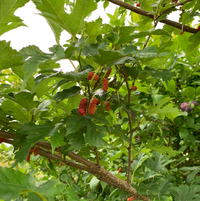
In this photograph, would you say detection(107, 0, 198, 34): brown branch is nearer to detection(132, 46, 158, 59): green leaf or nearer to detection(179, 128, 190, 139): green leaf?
detection(132, 46, 158, 59): green leaf

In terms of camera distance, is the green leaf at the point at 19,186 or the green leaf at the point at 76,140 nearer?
the green leaf at the point at 19,186

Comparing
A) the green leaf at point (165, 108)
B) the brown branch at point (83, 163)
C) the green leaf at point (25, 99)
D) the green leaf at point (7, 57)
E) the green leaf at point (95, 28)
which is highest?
the green leaf at point (95, 28)

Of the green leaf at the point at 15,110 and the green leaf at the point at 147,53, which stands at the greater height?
the green leaf at the point at 147,53

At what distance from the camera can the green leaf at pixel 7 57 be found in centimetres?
38

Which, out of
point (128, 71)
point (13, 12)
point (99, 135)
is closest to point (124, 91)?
point (128, 71)

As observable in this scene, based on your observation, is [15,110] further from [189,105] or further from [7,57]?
[189,105]

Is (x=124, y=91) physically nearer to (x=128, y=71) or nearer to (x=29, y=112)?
(x=128, y=71)

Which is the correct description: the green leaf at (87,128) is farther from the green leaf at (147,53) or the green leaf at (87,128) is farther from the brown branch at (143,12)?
the brown branch at (143,12)

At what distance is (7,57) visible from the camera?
0.39 metres

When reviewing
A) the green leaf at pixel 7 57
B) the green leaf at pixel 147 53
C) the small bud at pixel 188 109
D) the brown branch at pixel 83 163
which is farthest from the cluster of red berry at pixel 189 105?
the green leaf at pixel 7 57

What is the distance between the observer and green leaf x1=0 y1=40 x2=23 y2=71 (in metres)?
0.38

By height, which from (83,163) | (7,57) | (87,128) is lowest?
(83,163)

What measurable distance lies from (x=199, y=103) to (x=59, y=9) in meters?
0.71

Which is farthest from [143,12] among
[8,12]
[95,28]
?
[8,12]
